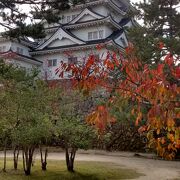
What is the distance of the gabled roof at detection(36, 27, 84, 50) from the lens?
3217 centimetres

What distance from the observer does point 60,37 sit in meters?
33.1

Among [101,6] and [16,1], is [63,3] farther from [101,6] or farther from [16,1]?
[101,6]

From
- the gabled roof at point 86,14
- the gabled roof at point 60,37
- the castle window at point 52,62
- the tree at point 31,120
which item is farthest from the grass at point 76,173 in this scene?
the castle window at point 52,62

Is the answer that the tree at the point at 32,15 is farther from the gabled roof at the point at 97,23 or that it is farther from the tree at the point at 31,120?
the gabled roof at the point at 97,23

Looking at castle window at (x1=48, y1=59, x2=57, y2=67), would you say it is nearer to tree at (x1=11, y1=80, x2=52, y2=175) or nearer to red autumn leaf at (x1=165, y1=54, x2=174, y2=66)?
tree at (x1=11, y1=80, x2=52, y2=175)

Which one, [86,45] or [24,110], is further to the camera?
[86,45]

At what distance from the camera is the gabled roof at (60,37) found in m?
32.2

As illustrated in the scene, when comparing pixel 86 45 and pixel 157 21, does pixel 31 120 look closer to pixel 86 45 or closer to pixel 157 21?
pixel 157 21

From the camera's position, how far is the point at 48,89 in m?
12.4

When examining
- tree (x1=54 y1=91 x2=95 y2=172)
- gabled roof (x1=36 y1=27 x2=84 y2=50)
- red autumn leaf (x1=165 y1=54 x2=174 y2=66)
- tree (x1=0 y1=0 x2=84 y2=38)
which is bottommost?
tree (x1=54 y1=91 x2=95 y2=172)

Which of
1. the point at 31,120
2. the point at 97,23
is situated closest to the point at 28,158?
the point at 31,120

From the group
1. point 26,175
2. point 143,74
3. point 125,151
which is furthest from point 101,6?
point 143,74

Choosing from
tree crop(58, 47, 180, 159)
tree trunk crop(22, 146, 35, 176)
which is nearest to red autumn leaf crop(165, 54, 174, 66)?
tree crop(58, 47, 180, 159)

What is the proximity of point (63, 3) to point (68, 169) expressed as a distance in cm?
570
